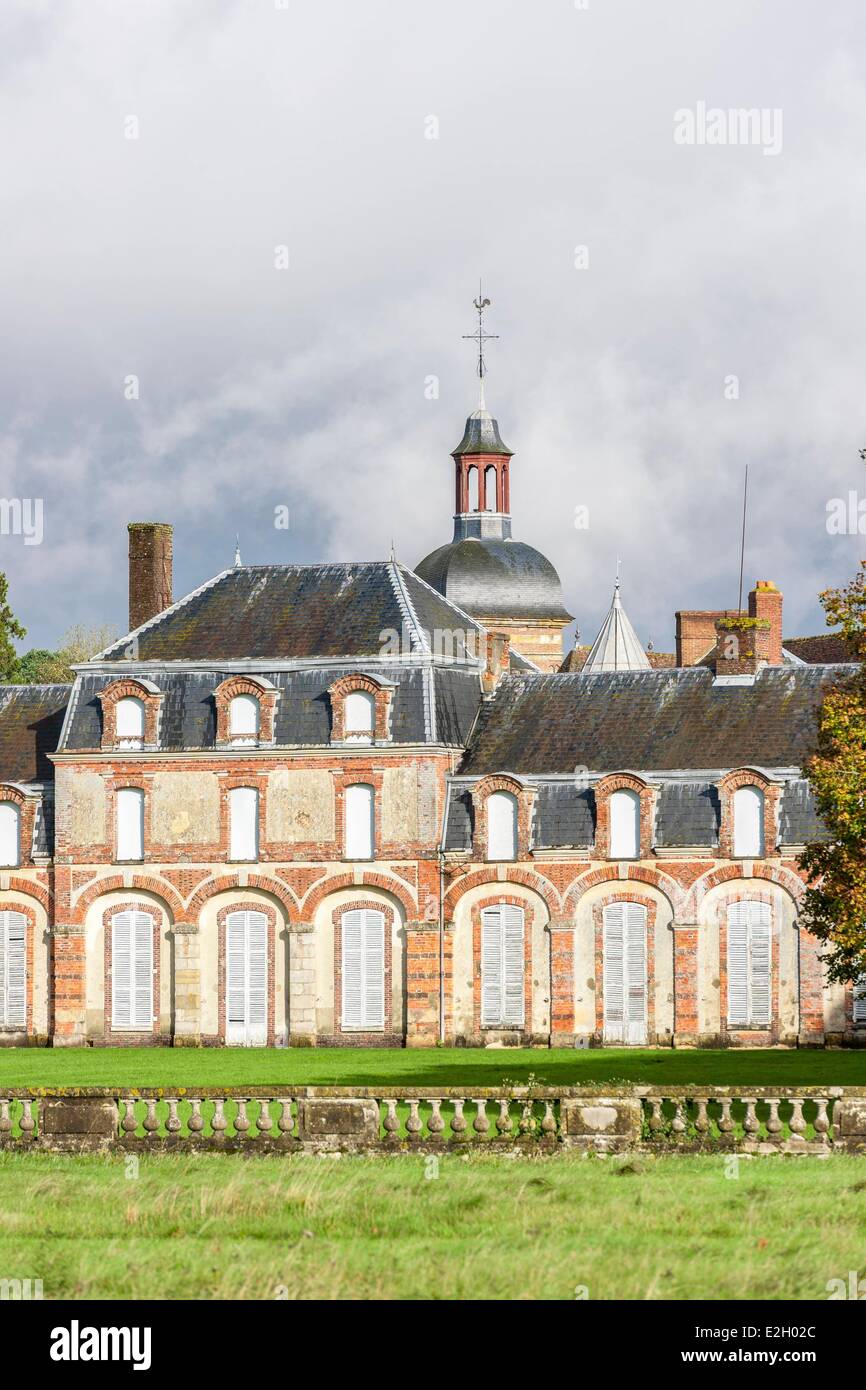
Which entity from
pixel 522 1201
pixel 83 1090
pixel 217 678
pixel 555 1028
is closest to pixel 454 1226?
pixel 522 1201

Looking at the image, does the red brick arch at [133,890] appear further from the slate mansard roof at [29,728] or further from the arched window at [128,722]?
the slate mansard roof at [29,728]

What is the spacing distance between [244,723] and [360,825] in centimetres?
383

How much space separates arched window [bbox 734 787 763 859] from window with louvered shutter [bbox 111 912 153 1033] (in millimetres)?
14327

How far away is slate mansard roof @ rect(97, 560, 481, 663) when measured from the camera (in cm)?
6009

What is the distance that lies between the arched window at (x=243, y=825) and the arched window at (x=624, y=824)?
858 cm

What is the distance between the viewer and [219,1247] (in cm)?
2211

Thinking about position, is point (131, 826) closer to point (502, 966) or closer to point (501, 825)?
point (501, 825)

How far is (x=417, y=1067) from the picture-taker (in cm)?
4812

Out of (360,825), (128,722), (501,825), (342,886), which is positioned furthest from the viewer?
(128,722)

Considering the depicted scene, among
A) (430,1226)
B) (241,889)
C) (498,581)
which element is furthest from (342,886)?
(498,581)

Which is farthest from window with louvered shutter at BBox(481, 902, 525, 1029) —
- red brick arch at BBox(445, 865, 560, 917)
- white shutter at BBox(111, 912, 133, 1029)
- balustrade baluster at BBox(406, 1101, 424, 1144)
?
balustrade baluster at BBox(406, 1101, 424, 1144)

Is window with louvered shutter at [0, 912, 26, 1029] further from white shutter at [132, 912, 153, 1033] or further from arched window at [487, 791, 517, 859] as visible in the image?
arched window at [487, 791, 517, 859]

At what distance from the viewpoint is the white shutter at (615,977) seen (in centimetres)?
5641
